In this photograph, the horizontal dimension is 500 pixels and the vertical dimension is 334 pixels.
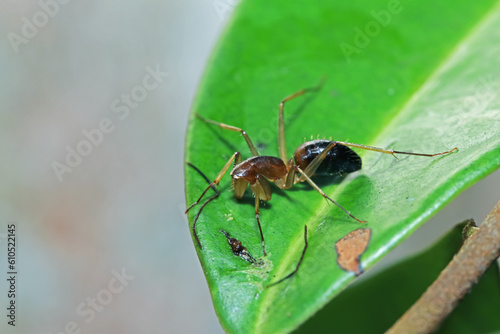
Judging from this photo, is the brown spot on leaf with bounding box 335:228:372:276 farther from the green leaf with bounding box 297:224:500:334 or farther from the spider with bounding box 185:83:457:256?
the spider with bounding box 185:83:457:256

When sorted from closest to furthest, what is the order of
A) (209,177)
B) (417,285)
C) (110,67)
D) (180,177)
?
(417,285), (209,177), (180,177), (110,67)

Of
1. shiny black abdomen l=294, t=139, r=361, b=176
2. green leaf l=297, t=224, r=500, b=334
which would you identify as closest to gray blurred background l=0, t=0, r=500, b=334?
shiny black abdomen l=294, t=139, r=361, b=176

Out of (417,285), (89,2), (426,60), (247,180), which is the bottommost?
(417,285)

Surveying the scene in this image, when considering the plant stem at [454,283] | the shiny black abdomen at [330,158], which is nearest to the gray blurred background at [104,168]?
the shiny black abdomen at [330,158]

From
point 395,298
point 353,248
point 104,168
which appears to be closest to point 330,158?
point 395,298

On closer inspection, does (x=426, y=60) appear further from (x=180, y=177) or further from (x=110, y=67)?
(x=110, y=67)

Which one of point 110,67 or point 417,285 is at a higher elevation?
point 110,67

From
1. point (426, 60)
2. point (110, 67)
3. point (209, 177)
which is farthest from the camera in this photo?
point (110, 67)

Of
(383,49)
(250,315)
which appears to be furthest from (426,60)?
(250,315)
